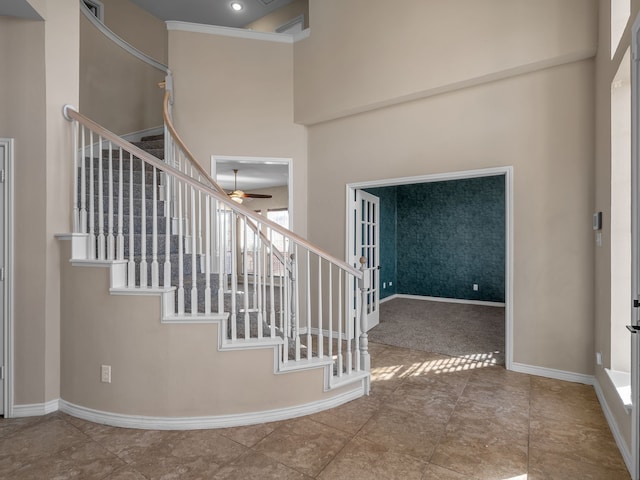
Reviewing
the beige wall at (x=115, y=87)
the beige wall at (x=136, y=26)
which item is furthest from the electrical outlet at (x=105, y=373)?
the beige wall at (x=136, y=26)

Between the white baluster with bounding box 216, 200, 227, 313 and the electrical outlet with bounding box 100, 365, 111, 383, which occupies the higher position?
the white baluster with bounding box 216, 200, 227, 313

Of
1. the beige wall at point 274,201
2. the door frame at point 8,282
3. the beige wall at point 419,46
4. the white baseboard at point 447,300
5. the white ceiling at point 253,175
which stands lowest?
the white baseboard at point 447,300

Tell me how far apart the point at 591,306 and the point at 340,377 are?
229 cm

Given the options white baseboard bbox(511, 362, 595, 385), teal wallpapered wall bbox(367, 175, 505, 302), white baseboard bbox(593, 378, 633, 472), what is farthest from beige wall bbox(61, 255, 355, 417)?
teal wallpapered wall bbox(367, 175, 505, 302)

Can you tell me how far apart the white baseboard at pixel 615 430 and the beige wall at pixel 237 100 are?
3.42m

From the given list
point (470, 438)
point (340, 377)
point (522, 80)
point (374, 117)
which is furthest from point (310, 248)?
point (522, 80)

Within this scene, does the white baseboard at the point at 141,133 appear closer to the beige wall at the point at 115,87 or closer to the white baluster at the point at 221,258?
the beige wall at the point at 115,87

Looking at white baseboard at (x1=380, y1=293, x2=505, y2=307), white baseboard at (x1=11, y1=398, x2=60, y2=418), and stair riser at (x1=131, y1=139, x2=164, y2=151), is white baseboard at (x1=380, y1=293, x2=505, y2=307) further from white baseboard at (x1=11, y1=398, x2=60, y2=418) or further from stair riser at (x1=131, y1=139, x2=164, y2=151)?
white baseboard at (x1=11, y1=398, x2=60, y2=418)

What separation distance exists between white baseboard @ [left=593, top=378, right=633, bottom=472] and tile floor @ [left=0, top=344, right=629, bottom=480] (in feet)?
0.14

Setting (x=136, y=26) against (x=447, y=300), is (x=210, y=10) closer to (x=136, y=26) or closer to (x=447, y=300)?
(x=136, y=26)

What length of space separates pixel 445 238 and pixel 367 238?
3015mm

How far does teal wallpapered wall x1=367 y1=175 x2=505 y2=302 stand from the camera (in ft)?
22.2

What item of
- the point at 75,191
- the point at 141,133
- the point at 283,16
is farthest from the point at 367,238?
the point at 283,16

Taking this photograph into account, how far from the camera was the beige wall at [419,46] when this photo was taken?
9.91 ft
